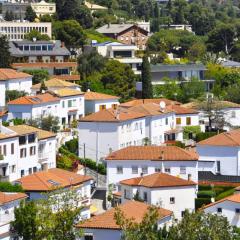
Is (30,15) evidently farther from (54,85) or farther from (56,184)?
(56,184)

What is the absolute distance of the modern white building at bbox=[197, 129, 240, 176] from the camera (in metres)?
58.9

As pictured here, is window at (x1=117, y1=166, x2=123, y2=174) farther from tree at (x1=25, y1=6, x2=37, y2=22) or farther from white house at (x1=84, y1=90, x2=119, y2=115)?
tree at (x1=25, y1=6, x2=37, y2=22)

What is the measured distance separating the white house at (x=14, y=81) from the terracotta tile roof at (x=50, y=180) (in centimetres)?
1779

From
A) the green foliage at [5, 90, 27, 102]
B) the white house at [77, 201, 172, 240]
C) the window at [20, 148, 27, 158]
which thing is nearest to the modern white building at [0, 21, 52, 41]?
the green foliage at [5, 90, 27, 102]

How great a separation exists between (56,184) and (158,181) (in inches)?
174

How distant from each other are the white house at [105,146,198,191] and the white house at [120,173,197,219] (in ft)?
14.2

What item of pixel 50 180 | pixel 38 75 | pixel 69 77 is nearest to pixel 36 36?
pixel 69 77

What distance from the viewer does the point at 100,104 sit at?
243 feet

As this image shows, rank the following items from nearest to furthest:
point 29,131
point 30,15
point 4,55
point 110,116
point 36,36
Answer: point 29,131, point 110,116, point 4,55, point 36,36, point 30,15

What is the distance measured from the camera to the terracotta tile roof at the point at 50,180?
160 feet

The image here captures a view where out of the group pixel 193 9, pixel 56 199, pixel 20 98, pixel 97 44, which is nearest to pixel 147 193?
pixel 56 199

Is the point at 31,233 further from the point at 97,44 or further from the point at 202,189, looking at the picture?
the point at 97,44

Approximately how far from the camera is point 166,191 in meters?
50.2

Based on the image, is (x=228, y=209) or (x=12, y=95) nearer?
(x=228, y=209)
